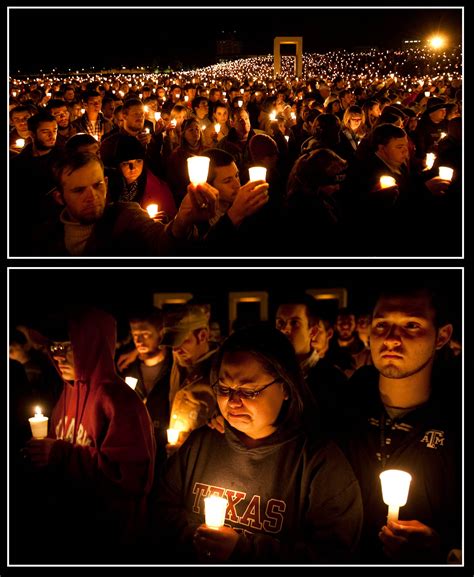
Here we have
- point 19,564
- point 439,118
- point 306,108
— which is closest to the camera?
point 19,564

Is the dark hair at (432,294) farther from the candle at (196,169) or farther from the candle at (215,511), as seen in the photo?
the candle at (215,511)

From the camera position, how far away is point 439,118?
5930 mm

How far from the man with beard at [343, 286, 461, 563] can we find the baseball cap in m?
0.78

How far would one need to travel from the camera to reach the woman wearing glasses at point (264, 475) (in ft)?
9.18

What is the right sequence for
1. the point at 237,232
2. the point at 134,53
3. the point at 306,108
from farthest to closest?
the point at 306,108 → the point at 134,53 → the point at 237,232

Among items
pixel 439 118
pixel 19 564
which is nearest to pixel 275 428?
pixel 19 564

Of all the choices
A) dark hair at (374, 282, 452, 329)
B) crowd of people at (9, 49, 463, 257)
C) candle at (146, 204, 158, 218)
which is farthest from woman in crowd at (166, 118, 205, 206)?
dark hair at (374, 282, 452, 329)

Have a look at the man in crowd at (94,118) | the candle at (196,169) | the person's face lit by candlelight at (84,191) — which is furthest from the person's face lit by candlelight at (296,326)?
the man in crowd at (94,118)

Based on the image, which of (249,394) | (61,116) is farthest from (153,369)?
(61,116)

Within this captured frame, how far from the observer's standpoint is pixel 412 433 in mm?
2848

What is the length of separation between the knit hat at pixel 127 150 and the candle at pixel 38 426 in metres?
1.56

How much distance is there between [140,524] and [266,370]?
887 millimetres

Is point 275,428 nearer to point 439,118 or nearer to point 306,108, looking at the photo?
point 439,118

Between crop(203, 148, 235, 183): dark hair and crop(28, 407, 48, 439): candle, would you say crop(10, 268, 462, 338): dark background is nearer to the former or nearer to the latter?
crop(28, 407, 48, 439): candle
